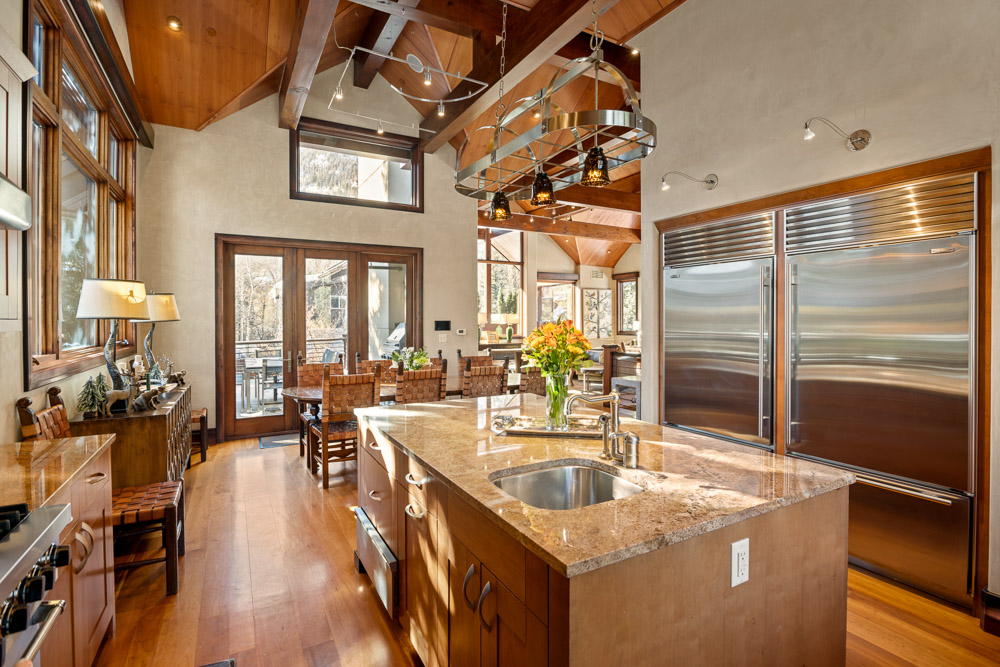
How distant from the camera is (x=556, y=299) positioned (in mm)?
14000

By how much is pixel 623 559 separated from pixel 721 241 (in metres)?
2.97

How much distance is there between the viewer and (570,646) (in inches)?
43.9

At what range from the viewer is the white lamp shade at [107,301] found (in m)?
2.70

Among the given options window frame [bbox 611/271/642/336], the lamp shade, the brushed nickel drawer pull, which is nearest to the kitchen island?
the brushed nickel drawer pull

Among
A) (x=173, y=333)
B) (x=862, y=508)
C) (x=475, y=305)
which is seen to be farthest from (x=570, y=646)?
(x=475, y=305)

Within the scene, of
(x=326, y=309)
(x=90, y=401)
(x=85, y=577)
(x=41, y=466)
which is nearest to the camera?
(x=41, y=466)

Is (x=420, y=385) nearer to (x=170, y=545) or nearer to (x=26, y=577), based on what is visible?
(x=170, y=545)

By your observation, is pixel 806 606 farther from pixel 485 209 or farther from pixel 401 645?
pixel 485 209

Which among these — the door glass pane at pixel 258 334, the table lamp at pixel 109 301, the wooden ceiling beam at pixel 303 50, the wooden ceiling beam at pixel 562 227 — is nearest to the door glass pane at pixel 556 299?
the wooden ceiling beam at pixel 562 227

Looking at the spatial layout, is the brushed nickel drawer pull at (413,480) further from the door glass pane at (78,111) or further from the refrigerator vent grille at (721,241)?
the door glass pane at (78,111)

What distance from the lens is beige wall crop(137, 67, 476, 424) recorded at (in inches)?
213

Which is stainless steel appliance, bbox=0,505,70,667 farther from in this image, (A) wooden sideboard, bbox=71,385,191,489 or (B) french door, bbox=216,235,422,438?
(B) french door, bbox=216,235,422,438

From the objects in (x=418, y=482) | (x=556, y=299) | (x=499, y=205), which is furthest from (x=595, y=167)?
(x=556, y=299)

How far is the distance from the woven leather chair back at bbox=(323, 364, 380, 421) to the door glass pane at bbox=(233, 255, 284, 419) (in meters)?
2.22
